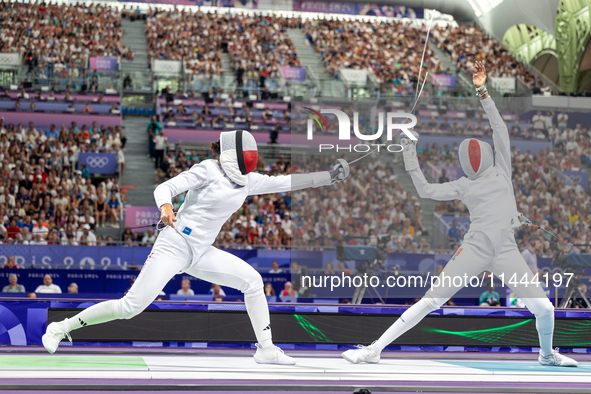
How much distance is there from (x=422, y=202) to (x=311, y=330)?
5.80ft

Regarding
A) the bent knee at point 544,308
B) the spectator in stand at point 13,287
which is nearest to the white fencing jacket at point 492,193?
the bent knee at point 544,308

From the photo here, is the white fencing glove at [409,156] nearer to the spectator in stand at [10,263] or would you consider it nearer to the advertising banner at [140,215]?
the spectator in stand at [10,263]

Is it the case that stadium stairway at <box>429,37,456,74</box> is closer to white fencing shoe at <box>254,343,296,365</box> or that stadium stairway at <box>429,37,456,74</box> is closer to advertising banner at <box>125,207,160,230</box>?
advertising banner at <box>125,207,160,230</box>

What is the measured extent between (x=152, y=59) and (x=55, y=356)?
17640 millimetres

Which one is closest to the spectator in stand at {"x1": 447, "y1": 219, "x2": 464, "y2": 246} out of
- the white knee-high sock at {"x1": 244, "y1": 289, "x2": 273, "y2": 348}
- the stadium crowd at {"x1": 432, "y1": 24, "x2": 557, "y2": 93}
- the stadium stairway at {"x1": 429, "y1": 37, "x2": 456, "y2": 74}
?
the white knee-high sock at {"x1": 244, "y1": 289, "x2": 273, "y2": 348}

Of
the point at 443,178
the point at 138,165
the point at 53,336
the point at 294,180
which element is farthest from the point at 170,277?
the point at 138,165

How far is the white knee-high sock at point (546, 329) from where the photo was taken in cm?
528

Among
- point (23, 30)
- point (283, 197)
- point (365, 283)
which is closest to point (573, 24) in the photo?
point (283, 197)

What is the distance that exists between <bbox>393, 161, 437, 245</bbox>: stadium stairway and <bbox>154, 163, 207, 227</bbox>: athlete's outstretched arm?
254cm

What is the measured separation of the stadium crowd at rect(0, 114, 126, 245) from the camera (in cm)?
1245

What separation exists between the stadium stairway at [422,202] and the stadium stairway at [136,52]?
14479mm

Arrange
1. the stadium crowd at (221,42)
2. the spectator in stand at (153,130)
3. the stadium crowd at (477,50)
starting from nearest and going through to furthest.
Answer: the spectator in stand at (153,130)
the stadium crowd at (221,42)
the stadium crowd at (477,50)

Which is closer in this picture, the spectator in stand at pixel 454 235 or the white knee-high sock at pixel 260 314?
the white knee-high sock at pixel 260 314

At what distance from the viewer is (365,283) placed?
666 centimetres
